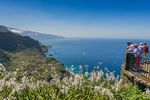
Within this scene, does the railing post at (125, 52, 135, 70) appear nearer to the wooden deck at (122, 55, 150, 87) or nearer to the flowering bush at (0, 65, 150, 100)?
the wooden deck at (122, 55, 150, 87)

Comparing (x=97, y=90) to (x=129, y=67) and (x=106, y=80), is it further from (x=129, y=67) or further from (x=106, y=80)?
(x=129, y=67)

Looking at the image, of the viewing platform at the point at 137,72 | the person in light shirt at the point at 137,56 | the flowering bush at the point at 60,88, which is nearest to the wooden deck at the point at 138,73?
the viewing platform at the point at 137,72

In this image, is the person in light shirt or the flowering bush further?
the person in light shirt

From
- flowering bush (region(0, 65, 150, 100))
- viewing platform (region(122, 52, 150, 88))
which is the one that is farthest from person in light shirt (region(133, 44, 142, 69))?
flowering bush (region(0, 65, 150, 100))

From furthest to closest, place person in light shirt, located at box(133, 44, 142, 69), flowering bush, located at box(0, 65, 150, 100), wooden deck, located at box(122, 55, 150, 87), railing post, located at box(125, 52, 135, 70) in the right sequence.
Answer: person in light shirt, located at box(133, 44, 142, 69)
railing post, located at box(125, 52, 135, 70)
wooden deck, located at box(122, 55, 150, 87)
flowering bush, located at box(0, 65, 150, 100)

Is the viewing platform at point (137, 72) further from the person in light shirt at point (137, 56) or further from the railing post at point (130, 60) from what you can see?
the person in light shirt at point (137, 56)

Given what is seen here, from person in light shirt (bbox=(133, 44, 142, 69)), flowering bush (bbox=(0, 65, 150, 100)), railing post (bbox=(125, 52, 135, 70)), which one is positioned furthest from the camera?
person in light shirt (bbox=(133, 44, 142, 69))

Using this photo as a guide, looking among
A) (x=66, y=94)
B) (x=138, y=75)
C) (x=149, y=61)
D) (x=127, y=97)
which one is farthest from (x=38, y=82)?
(x=149, y=61)
